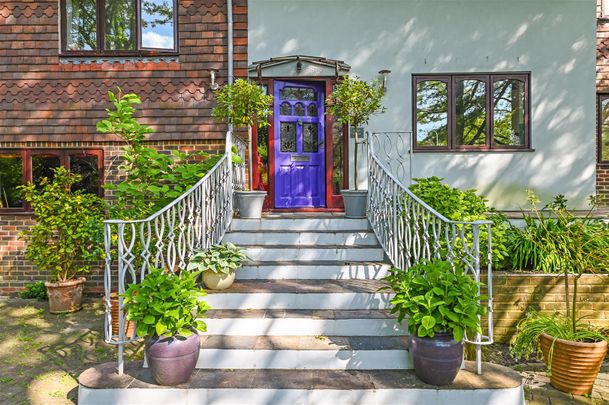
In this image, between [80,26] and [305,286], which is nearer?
[305,286]

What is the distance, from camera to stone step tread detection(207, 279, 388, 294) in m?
3.91

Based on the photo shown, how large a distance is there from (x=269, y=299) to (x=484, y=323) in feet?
7.44

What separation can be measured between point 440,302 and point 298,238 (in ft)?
7.69

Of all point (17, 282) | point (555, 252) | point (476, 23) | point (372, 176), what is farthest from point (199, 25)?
point (555, 252)

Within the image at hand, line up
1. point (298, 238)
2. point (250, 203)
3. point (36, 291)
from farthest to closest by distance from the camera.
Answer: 1. point (36, 291)
2. point (250, 203)
3. point (298, 238)

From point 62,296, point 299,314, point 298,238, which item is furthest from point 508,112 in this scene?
point 62,296

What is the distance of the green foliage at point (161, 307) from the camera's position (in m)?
2.86

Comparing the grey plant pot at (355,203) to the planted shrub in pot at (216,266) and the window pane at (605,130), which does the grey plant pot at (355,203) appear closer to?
the planted shrub in pot at (216,266)

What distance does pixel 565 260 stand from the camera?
13.2ft

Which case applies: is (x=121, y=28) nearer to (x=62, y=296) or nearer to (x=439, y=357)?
(x=62, y=296)

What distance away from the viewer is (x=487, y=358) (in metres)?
4.11

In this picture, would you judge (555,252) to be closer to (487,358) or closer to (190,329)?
(487,358)

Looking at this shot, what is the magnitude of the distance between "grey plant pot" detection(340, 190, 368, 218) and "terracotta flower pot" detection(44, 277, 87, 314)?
387 cm

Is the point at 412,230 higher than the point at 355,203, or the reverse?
the point at 355,203
